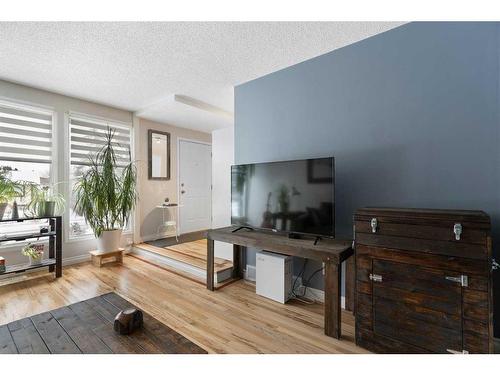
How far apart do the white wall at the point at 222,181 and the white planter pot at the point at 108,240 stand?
1452mm

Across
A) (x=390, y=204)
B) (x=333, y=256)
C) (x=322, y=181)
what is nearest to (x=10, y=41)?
(x=322, y=181)

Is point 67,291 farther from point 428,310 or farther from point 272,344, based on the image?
point 428,310

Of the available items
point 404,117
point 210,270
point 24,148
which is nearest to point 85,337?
point 210,270

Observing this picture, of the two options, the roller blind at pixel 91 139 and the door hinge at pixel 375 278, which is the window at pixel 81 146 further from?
the door hinge at pixel 375 278

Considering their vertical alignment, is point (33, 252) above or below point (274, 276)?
above

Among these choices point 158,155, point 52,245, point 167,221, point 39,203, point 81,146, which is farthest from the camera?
point 167,221

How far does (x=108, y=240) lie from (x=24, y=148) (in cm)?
159

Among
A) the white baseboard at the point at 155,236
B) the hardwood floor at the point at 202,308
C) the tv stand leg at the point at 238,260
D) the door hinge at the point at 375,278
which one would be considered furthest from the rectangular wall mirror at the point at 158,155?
the door hinge at the point at 375,278

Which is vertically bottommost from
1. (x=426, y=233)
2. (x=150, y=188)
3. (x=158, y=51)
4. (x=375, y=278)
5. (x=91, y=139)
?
(x=375, y=278)

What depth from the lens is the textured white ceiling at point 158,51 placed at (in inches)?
79.0

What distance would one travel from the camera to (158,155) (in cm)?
455

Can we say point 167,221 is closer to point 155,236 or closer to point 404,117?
point 155,236

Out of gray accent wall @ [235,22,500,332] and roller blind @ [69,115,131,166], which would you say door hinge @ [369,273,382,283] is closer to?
gray accent wall @ [235,22,500,332]
